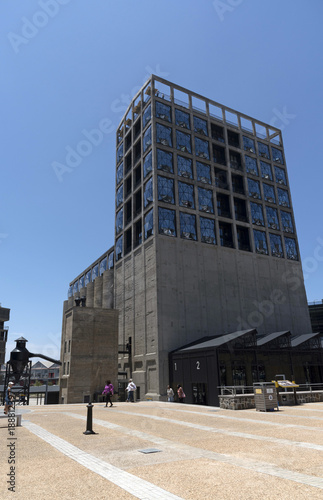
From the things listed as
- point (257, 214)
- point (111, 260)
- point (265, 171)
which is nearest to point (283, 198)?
point (265, 171)

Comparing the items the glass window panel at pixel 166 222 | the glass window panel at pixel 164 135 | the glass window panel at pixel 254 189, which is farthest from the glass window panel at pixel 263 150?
the glass window panel at pixel 166 222

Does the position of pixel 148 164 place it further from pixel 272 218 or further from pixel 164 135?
pixel 272 218

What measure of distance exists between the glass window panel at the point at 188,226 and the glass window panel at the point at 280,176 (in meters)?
20.7

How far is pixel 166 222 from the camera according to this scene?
4356 centimetres

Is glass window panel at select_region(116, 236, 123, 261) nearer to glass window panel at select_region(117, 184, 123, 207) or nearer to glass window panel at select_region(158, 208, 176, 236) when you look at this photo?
glass window panel at select_region(117, 184, 123, 207)

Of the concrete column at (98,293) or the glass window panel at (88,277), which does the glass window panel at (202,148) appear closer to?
the concrete column at (98,293)

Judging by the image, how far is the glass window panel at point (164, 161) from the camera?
45.8 metres

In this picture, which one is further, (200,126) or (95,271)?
(95,271)

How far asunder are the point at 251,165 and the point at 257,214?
8.66 meters

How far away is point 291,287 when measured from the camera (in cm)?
5181

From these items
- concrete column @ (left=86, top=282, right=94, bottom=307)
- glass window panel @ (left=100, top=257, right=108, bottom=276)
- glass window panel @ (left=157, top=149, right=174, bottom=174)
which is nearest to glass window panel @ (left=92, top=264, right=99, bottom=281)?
concrete column @ (left=86, top=282, right=94, bottom=307)

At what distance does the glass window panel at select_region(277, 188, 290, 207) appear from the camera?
5638cm

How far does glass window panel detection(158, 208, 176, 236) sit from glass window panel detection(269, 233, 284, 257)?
17.6 metres

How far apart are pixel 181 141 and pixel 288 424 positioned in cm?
4150
